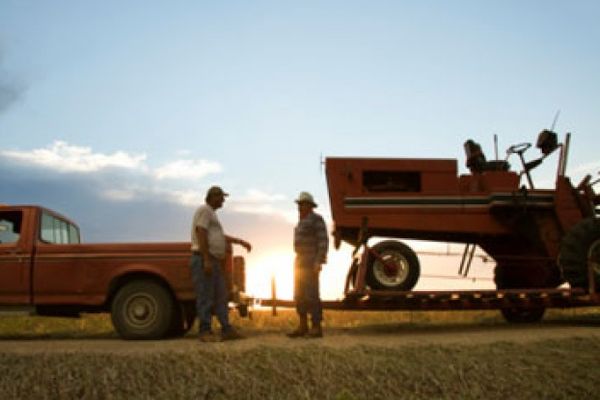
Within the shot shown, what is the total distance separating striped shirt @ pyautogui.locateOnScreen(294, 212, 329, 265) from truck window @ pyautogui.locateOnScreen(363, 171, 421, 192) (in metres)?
2.39

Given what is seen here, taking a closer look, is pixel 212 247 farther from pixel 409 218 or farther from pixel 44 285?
pixel 409 218

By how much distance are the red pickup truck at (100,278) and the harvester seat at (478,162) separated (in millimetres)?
4675

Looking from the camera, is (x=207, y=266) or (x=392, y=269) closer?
(x=207, y=266)

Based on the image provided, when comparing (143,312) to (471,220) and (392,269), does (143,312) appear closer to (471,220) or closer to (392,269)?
(392,269)

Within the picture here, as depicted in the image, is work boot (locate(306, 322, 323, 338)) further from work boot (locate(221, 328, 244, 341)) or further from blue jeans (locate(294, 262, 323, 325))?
work boot (locate(221, 328, 244, 341))

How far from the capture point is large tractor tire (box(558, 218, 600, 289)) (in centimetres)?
1071

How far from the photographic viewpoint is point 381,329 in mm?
10859

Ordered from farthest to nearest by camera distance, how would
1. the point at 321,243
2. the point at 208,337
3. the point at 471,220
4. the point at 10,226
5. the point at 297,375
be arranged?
the point at 471,220
the point at 10,226
the point at 321,243
the point at 208,337
the point at 297,375

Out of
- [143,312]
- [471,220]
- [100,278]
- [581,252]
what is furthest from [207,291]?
[581,252]

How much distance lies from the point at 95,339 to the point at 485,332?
5.62 metres

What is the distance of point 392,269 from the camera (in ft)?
35.1

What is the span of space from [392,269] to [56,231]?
5.29m

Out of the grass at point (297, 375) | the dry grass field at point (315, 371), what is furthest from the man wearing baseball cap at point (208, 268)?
the grass at point (297, 375)

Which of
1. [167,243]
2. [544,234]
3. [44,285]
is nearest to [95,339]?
[44,285]
